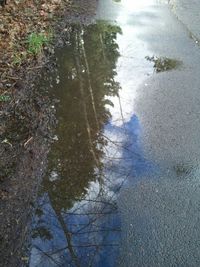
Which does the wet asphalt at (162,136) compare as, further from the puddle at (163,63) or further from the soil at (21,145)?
the soil at (21,145)

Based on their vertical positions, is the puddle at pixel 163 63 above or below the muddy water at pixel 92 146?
above

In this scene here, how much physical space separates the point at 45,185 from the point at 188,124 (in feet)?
8.16

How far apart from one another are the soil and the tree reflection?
138 mm

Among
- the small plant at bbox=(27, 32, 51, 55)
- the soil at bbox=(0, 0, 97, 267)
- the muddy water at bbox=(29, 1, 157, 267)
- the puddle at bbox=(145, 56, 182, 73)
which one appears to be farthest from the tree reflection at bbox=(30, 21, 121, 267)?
the puddle at bbox=(145, 56, 182, 73)

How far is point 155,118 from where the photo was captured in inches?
238

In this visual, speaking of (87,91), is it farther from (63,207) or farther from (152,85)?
(63,207)

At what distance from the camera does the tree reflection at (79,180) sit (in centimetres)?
402

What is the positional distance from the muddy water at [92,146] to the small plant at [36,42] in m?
0.41

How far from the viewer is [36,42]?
7.57 m

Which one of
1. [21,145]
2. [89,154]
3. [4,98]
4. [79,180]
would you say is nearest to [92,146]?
[89,154]

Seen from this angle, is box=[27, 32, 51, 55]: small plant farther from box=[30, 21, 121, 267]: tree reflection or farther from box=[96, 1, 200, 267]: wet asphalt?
box=[96, 1, 200, 267]: wet asphalt

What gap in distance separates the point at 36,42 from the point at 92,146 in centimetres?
319

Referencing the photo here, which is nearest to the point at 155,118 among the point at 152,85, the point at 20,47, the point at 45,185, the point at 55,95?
the point at 152,85

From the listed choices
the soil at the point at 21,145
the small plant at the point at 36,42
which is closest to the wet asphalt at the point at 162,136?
the soil at the point at 21,145
